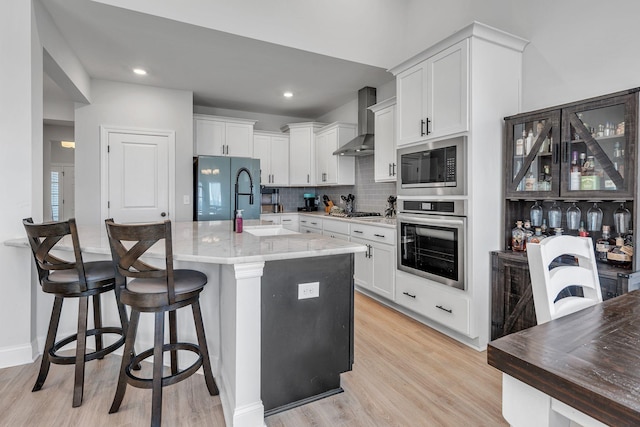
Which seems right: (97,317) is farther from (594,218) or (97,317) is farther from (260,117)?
(260,117)

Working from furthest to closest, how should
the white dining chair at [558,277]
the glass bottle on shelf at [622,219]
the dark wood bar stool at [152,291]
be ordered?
the glass bottle on shelf at [622,219]
the dark wood bar stool at [152,291]
the white dining chair at [558,277]

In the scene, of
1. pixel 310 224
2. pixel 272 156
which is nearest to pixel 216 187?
pixel 272 156

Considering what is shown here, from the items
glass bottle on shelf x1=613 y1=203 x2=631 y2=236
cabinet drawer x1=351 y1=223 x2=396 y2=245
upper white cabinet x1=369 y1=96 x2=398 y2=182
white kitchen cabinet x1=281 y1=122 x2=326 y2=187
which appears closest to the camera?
glass bottle on shelf x1=613 y1=203 x2=631 y2=236

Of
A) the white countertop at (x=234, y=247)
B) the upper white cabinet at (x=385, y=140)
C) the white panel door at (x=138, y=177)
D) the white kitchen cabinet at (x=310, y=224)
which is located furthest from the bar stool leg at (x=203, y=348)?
the white panel door at (x=138, y=177)

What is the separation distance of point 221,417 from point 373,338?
141 cm

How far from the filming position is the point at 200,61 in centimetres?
372

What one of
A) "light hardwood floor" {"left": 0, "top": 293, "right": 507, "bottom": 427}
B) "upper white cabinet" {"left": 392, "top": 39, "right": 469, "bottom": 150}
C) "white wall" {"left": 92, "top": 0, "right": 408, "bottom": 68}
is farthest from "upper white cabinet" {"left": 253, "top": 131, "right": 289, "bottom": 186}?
"light hardwood floor" {"left": 0, "top": 293, "right": 507, "bottom": 427}

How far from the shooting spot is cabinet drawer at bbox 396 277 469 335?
2.61 meters

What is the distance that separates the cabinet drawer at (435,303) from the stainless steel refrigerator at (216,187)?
8.52ft

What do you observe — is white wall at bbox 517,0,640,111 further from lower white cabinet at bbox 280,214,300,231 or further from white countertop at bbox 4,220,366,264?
lower white cabinet at bbox 280,214,300,231

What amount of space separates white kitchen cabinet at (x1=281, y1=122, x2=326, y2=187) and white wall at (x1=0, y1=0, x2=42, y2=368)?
3708 mm

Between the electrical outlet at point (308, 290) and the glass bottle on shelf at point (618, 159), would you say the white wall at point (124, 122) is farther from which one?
the glass bottle on shelf at point (618, 159)

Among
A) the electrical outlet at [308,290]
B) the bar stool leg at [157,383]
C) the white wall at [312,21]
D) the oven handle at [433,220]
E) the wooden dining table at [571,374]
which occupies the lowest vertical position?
the bar stool leg at [157,383]

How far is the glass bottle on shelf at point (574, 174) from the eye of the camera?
218 cm
